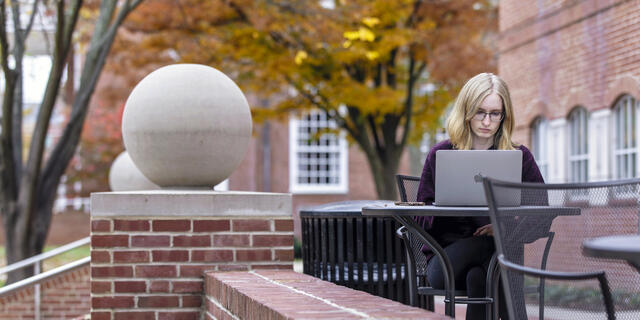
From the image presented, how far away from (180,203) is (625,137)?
8621 millimetres

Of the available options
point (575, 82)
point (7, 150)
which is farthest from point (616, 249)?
point (575, 82)

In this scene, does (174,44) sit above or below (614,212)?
above

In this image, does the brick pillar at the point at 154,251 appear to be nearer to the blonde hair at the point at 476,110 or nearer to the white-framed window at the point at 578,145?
the blonde hair at the point at 476,110

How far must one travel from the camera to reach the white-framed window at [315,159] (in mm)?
34781

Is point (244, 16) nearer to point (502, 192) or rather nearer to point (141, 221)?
point (141, 221)

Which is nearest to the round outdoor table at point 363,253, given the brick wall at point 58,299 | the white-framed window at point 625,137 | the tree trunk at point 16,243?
the brick wall at point 58,299

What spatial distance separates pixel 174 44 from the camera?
57.0 ft

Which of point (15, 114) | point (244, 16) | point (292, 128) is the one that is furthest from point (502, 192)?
point (292, 128)

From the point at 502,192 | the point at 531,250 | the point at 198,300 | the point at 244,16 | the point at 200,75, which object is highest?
the point at 244,16

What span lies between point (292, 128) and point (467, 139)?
1193 inches

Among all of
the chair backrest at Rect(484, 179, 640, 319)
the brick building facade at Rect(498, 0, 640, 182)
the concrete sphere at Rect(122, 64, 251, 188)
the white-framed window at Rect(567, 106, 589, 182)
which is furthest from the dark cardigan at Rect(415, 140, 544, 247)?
the white-framed window at Rect(567, 106, 589, 182)

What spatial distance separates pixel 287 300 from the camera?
3773 mm

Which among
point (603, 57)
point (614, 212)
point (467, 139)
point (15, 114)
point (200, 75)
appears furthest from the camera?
point (603, 57)

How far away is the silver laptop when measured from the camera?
164 inches
